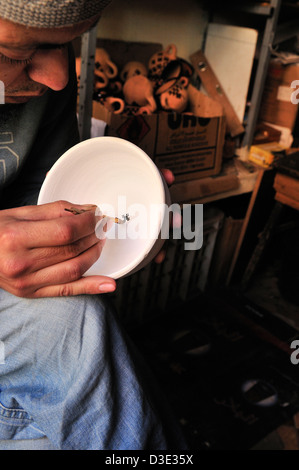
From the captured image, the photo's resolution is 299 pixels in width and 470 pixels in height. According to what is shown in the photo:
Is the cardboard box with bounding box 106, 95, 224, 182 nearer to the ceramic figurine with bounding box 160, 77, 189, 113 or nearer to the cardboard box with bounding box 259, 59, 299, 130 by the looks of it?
the ceramic figurine with bounding box 160, 77, 189, 113

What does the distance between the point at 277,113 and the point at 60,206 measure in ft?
7.36

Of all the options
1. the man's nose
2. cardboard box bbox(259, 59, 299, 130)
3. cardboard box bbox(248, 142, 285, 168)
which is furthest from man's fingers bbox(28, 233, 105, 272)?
cardboard box bbox(259, 59, 299, 130)

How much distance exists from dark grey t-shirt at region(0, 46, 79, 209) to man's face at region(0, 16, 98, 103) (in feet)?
0.46

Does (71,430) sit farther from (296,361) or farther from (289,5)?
(289,5)

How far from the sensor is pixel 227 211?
8.88 ft

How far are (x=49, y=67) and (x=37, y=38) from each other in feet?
0.32

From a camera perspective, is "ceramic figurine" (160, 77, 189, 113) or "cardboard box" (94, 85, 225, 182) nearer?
"cardboard box" (94, 85, 225, 182)

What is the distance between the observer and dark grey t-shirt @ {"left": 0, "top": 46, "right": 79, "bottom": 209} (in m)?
0.92

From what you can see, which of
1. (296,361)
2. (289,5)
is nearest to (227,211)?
(296,361)

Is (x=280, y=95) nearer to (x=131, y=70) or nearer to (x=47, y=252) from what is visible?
(x=131, y=70)

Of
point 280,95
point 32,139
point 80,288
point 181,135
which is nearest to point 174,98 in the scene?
point 181,135

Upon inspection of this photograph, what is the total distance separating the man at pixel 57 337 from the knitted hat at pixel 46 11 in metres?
0.13

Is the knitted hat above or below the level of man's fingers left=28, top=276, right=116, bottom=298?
above

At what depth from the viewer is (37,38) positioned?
59cm
